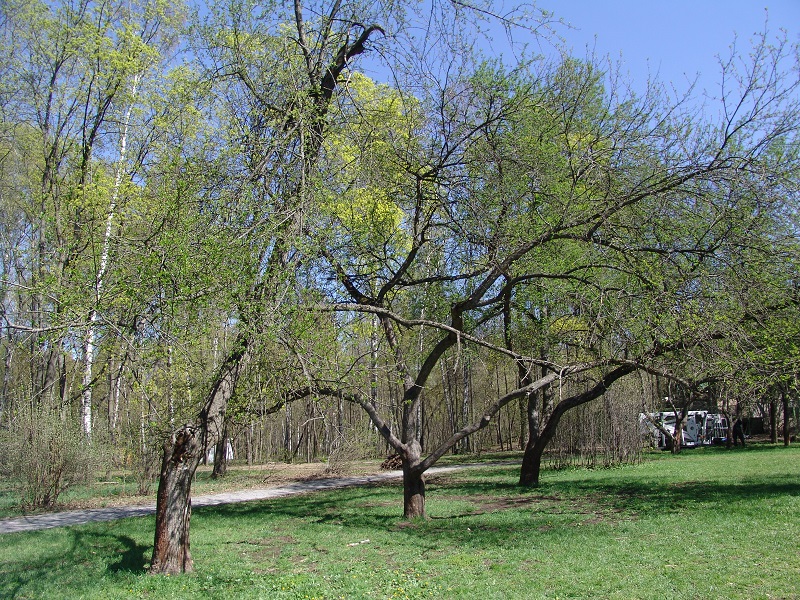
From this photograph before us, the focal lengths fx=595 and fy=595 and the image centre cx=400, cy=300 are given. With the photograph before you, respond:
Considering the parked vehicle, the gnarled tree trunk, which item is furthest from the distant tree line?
the parked vehicle

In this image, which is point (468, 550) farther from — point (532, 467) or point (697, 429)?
point (697, 429)

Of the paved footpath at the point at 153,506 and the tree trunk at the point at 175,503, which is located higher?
the tree trunk at the point at 175,503

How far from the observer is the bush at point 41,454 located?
13.0 m

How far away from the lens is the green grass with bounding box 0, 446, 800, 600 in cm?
589

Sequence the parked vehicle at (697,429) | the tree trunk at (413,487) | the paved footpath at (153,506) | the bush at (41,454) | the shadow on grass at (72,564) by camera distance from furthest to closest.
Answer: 1. the parked vehicle at (697,429)
2. the bush at (41,454)
3. the paved footpath at (153,506)
4. the tree trunk at (413,487)
5. the shadow on grass at (72,564)

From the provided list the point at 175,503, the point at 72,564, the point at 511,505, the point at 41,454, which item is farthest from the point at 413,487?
the point at 41,454

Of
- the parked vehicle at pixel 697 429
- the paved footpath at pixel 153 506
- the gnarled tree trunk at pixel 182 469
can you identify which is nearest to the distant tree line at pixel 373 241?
the gnarled tree trunk at pixel 182 469

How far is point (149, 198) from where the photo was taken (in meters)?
8.88

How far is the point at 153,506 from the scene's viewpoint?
14.1m

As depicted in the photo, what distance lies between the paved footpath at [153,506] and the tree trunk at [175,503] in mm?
5563

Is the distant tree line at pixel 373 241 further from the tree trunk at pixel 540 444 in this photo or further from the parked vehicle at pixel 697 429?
the parked vehicle at pixel 697 429

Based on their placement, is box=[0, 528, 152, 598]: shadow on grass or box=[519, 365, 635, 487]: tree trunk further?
box=[519, 365, 635, 487]: tree trunk

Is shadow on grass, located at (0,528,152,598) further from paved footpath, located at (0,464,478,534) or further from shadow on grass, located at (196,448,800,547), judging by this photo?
shadow on grass, located at (196,448,800,547)

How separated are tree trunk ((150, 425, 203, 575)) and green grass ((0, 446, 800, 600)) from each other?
22cm
